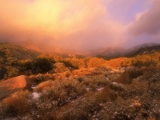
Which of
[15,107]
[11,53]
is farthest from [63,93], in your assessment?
[11,53]

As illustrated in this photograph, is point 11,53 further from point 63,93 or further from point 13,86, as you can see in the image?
point 63,93

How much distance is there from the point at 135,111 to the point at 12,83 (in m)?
14.1

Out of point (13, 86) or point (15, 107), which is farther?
point (13, 86)


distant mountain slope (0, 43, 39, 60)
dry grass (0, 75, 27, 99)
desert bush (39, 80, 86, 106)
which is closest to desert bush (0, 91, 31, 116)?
desert bush (39, 80, 86, 106)

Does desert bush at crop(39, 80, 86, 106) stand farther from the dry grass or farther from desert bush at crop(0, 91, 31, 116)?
the dry grass

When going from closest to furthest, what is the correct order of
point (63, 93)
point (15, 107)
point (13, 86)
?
point (15, 107) → point (63, 93) → point (13, 86)

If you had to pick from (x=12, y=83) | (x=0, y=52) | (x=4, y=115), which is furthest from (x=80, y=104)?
(x=0, y=52)

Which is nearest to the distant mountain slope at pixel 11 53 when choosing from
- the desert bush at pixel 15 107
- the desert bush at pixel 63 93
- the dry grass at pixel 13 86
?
the dry grass at pixel 13 86

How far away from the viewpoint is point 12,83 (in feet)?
64.7

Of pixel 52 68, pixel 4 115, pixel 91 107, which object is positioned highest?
pixel 91 107

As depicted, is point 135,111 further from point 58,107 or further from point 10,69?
point 10,69

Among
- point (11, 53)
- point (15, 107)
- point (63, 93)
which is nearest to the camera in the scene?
point (15, 107)

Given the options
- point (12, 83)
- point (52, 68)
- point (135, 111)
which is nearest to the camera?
point (135, 111)

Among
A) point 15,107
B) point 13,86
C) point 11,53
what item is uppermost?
point 15,107
